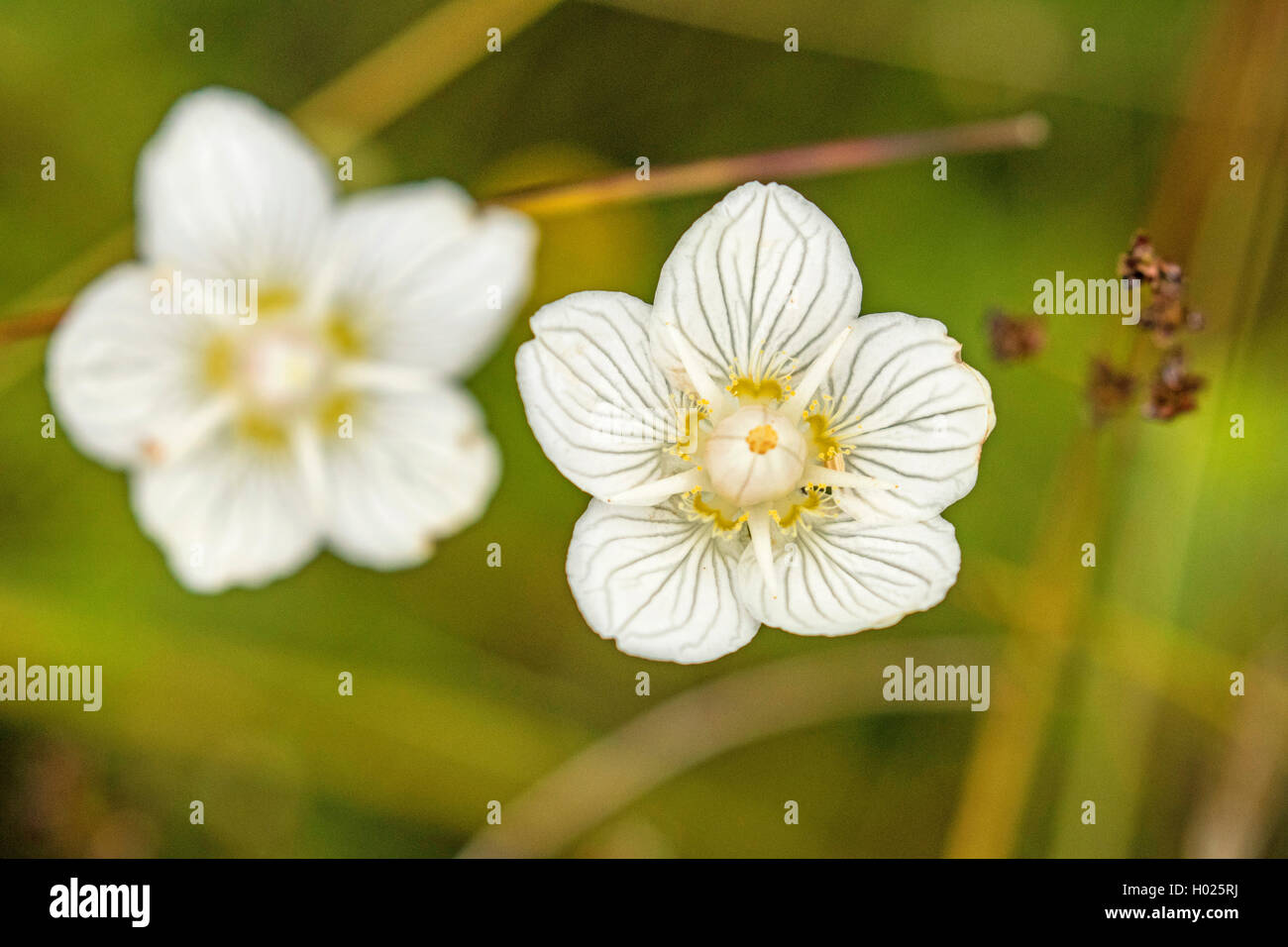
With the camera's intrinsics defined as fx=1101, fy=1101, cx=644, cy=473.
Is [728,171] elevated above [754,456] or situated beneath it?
elevated above

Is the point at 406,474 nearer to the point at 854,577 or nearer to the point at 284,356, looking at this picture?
the point at 284,356

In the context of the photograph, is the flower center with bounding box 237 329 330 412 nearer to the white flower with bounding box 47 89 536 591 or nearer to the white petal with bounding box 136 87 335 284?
the white flower with bounding box 47 89 536 591

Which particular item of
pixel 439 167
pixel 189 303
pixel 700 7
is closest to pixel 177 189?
pixel 189 303

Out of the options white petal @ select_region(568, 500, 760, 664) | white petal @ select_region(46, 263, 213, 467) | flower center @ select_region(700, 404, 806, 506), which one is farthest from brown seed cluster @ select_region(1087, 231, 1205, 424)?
white petal @ select_region(46, 263, 213, 467)

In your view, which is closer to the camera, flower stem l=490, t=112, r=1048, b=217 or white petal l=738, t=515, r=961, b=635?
white petal l=738, t=515, r=961, b=635

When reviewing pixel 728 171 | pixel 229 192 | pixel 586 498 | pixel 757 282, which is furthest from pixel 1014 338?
pixel 229 192

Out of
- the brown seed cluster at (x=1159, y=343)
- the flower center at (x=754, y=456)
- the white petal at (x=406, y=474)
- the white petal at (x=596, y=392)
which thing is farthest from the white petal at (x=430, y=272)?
the brown seed cluster at (x=1159, y=343)
